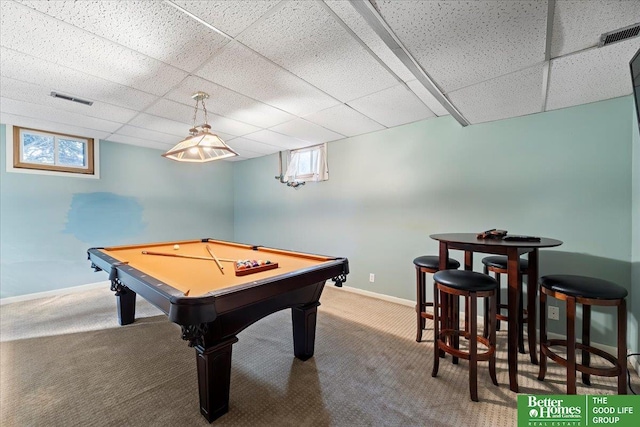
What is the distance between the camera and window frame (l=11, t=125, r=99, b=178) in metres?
3.39

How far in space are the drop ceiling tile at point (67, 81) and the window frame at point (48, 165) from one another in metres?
1.81

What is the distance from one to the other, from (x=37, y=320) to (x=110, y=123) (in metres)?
2.32

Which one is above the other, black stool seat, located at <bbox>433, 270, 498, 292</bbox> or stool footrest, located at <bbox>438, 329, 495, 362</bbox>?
black stool seat, located at <bbox>433, 270, 498, 292</bbox>

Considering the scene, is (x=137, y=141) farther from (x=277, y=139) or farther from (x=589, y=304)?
(x=589, y=304)

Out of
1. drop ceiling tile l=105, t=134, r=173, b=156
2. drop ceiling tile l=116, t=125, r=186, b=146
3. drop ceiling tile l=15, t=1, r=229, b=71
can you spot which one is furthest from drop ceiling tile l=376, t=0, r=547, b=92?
drop ceiling tile l=105, t=134, r=173, b=156

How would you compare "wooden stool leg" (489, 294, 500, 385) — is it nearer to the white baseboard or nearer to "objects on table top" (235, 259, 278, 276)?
"objects on table top" (235, 259, 278, 276)

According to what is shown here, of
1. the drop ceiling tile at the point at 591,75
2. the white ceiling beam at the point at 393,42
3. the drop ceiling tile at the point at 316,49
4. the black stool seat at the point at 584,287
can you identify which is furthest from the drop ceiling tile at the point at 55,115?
the black stool seat at the point at 584,287

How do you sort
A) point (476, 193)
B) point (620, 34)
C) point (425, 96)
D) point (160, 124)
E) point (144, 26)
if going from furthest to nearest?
point (160, 124)
point (476, 193)
point (425, 96)
point (144, 26)
point (620, 34)

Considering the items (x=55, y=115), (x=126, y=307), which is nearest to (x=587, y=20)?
(x=126, y=307)

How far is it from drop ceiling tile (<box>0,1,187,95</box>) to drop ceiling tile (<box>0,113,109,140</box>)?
1.85m

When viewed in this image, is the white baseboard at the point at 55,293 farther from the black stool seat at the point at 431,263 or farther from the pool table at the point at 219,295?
the black stool seat at the point at 431,263

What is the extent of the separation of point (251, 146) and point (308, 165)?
0.99 metres

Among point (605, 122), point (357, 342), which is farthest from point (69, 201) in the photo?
point (605, 122)

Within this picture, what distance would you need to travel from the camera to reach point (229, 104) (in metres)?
2.66
